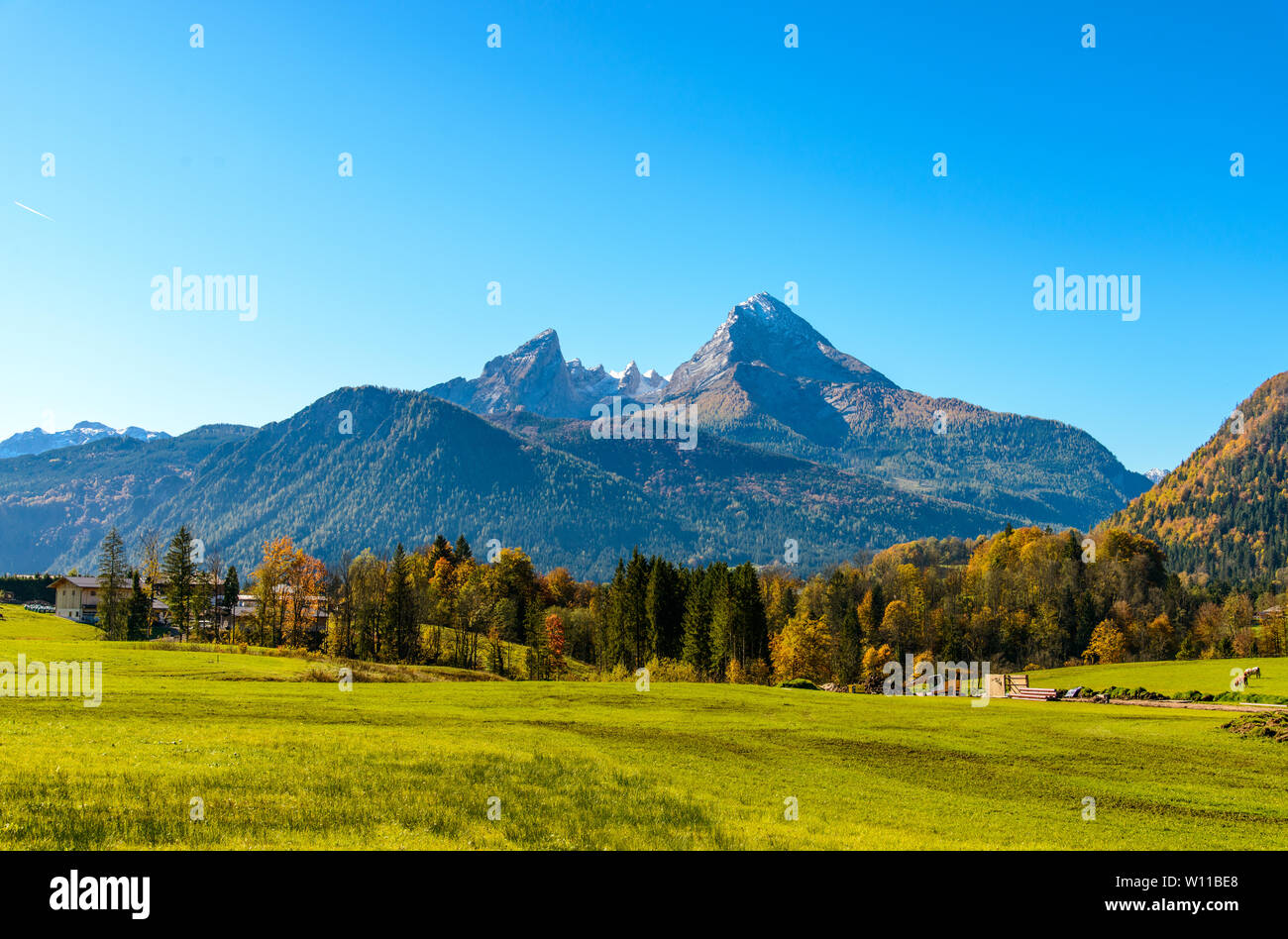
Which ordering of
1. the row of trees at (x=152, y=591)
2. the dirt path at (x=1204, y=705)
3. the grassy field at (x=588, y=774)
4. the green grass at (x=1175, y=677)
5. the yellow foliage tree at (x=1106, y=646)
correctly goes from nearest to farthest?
1. the grassy field at (x=588, y=774)
2. the dirt path at (x=1204, y=705)
3. the green grass at (x=1175, y=677)
4. the row of trees at (x=152, y=591)
5. the yellow foliage tree at (x=1106, y=646)

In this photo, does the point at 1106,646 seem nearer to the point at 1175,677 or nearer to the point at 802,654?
the point at 1175,677

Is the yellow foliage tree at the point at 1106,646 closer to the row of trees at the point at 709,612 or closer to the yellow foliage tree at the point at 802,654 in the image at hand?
the row of trees at the point at 709,612

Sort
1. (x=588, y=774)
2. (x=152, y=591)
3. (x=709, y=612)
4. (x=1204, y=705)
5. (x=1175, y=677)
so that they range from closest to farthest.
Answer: (x=588, y=774) < (x=1204, y=705) < (x=1175, y=677) < (x=709, y=612) < (x=152, y=591)

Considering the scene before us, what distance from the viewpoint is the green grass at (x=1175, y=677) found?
3130 inches

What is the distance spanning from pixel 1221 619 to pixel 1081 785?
145 metres

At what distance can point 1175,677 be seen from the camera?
9038 centimetres

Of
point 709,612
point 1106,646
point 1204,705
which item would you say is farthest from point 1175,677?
point 709,612

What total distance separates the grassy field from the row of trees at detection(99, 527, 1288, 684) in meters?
50.2

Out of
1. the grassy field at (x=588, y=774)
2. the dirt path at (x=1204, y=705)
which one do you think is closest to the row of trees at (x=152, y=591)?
the grassy field at (x=588, y=774)

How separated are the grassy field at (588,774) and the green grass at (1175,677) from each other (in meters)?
26.2

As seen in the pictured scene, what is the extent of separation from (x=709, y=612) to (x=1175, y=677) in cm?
5449
